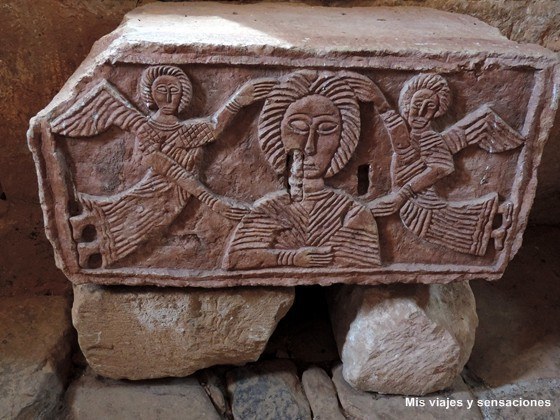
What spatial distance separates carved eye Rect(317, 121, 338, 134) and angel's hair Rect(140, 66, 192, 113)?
0.34 meters

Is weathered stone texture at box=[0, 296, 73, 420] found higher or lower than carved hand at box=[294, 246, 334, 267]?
lower

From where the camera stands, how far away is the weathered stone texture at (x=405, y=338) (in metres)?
1.75

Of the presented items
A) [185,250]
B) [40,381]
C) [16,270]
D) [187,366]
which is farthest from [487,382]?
[16,270]

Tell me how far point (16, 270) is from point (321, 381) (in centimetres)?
127

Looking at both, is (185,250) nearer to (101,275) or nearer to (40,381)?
(101,275)

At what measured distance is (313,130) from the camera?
1422mm

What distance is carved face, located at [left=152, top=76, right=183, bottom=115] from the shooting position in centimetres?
135

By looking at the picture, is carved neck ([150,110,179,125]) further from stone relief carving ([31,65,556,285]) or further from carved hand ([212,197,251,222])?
carved hand ([212,197,251,222])

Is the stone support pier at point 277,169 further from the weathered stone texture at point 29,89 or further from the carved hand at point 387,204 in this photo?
the weathered stone texture at point 29,89

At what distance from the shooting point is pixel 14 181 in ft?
7.30

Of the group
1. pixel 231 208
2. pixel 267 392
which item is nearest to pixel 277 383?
pixel 267 392

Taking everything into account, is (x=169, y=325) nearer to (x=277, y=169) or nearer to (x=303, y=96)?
(x=277, y=169)

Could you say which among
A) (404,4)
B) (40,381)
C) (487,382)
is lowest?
(487,382)

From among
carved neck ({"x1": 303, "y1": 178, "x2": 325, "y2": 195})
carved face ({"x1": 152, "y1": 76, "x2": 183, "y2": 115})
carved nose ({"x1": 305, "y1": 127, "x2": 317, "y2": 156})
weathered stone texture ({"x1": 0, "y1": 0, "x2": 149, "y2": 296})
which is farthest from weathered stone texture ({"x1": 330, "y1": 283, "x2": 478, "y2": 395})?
weathered stone texture ({"x1": 0, "y1": 0, "x2": 149, "y2": 296})
